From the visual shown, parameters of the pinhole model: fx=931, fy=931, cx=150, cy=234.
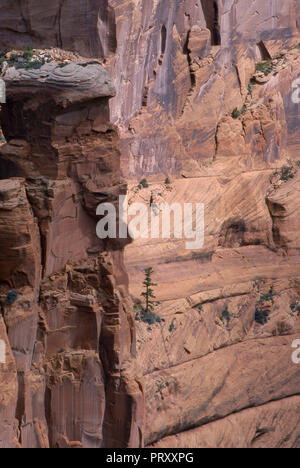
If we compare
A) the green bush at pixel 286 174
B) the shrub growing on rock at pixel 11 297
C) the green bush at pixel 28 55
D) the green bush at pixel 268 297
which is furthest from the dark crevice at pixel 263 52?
the shrub growing on rock at pixel 11 297

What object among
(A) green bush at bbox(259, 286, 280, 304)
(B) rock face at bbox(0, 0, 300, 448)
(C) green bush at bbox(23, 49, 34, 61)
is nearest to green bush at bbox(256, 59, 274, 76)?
(B) rock face at bbox(0, 0, 300, 448)

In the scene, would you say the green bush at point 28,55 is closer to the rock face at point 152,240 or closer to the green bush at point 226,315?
the rock face at point 152,240

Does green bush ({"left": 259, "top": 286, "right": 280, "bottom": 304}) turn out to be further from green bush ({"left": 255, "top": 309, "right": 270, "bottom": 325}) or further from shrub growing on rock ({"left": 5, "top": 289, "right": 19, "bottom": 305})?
shrub growing on rock ({"left": 5, "top": 289, "right": 19, "bottom": 305})

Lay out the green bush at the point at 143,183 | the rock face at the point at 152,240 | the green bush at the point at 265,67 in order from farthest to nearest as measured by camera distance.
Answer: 1. the green bush at the point at 265,67
2. the green bush at the point at 143,183
3. the rock face at the point at 152,240

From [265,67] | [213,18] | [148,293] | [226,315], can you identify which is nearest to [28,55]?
[148,293]

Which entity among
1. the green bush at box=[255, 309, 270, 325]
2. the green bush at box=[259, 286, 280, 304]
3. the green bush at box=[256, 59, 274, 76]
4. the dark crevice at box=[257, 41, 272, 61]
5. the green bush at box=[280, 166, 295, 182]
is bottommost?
the green bush at box=[255, 309, 270, 325]

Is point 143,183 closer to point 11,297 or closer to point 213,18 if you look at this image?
point 213,18

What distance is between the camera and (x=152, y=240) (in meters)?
41.5

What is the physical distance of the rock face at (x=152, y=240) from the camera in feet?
78.7

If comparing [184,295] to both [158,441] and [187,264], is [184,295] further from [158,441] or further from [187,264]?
[158,441]

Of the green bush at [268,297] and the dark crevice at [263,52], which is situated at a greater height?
the dark crevice at [263,52]

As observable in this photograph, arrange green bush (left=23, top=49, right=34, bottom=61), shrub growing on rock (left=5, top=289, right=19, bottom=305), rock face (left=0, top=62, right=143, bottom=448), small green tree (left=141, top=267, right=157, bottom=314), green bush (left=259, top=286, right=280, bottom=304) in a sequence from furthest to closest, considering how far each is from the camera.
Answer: green bush (left=259, top=286, right=280, bottom=304) < small green tree (left=141, top=267, right=157, bottom=314) < green bush (left=23, top=49, right=34, bottom=61) < rock face (left=0, top=62, right=143, bottom=448) < shrub growing on rock (left=5, top=289, right=19, bottom=305)

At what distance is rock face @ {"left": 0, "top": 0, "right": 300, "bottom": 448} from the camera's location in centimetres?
2400

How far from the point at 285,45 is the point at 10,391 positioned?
32288 mm
